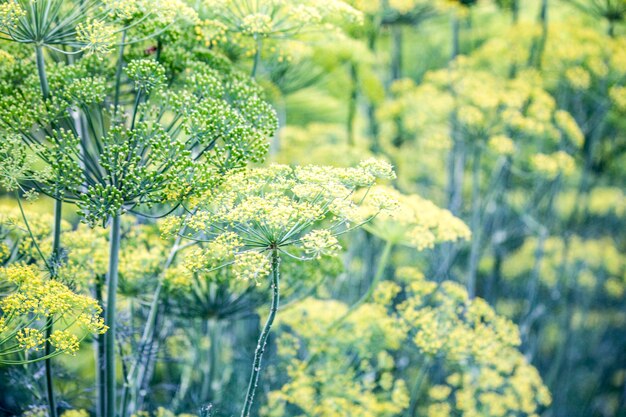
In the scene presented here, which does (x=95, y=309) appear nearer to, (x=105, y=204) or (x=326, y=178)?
(x=105, y=204)

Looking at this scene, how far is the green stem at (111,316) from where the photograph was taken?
4.70m

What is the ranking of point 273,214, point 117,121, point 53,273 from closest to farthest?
point 273,214 → point 117,121 → point 53,273

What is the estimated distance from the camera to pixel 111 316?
4.75 m

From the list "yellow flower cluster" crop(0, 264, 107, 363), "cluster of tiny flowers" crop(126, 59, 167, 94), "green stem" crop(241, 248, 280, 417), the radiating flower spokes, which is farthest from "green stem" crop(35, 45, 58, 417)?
"green stem" crop(241, 248, 280, 417)

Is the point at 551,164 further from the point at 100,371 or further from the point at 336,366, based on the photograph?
the point at 100,371

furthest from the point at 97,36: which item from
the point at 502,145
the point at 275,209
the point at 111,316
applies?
the point at 502,145

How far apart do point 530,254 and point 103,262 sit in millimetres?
9797

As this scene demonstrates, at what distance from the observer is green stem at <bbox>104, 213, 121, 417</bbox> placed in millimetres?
4703

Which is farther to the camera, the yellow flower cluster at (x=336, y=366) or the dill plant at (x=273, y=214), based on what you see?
the yellow flower cluster at (x=336, y=366)

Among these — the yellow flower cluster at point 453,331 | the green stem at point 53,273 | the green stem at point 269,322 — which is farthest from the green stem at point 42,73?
the yellow flower cluster at point 453,331

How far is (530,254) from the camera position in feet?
41.4

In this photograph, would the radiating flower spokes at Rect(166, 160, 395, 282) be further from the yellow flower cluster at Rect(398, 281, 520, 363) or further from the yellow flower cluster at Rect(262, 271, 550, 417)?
the yellow flower cluster at Rect(262, 271, 550, 417)

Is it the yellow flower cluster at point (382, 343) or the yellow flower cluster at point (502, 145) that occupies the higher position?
the yellow flower cluster at point (502, 145)

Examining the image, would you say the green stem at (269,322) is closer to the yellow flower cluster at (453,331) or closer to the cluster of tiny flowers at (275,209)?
the cluster of tiny flowers at (275,209)
